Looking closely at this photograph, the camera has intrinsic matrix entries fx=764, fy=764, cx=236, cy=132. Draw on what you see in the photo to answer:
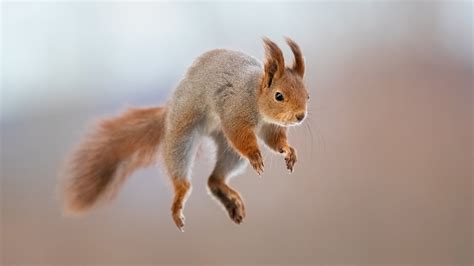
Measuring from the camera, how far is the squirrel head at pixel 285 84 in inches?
50.3

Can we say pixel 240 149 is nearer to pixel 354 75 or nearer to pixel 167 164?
pixel 167 164

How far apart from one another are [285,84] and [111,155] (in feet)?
2.24

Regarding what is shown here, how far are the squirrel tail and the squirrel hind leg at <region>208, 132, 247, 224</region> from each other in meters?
0.15

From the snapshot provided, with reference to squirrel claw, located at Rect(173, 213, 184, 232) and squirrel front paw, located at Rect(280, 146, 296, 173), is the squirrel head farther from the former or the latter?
squirrel claw, located at Rect(173, 213, 184, 232)

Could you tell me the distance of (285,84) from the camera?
1306 mm

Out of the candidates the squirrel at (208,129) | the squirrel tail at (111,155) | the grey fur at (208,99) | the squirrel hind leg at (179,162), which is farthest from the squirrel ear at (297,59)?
the squirrel tail at (111,155)

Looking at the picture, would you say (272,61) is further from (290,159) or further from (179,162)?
(179,162)

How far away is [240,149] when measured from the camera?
142 cm

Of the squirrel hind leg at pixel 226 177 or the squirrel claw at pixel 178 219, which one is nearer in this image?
the squirrel claw at pixel 178 219

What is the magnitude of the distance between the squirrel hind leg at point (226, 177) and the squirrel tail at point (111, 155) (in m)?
0.15

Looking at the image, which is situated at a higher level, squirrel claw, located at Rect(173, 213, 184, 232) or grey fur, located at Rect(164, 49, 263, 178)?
grey fur, located at Rect(164, 49, 263, 178)

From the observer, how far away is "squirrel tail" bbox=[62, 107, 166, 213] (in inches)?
69.5

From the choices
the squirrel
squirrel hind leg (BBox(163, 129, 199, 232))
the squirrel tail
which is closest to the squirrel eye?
the squirrel

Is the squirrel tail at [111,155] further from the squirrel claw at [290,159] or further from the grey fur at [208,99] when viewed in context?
the squirrel claw at [290,159]
